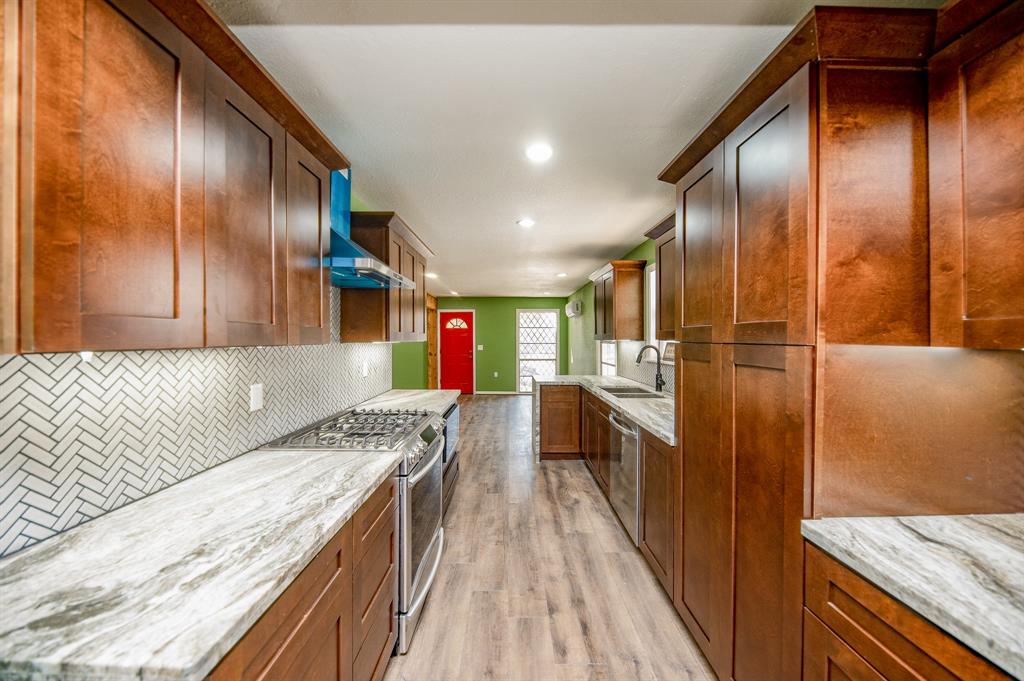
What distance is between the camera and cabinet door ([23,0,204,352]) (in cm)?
66

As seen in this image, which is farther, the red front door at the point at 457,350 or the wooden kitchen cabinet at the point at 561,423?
the red front door at the point at 457,350

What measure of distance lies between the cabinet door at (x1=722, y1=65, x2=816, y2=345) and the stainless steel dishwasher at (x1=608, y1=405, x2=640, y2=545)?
124cm

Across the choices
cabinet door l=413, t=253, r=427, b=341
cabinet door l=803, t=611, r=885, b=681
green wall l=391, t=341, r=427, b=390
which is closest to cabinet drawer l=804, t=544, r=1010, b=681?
cabinet door l=803, t=611, r=885, b=681

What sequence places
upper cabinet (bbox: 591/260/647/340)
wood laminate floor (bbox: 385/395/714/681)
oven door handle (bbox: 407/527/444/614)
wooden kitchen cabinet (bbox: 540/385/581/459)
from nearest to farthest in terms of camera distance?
wood laminate floor (bbox: 385/395/714/681) < oven door handle (bbox: 407/527/444/614) < upper cabinet (bbox: 591/260/647/340) < wooden kitchen cabinet (bbox: 540/385/581/459)

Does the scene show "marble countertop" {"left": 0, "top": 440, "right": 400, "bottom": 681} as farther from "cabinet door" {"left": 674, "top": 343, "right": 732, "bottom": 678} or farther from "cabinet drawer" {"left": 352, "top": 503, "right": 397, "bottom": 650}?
"cabinet door" {"left": 674, "top": 343, "right": 732, "bottom": 678}

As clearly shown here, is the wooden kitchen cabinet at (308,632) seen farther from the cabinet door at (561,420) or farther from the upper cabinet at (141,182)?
the cabinet door at (561,420)

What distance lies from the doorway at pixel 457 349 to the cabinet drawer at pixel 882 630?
8243 millimetres

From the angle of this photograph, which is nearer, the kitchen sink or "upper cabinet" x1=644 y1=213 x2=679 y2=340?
"upper cabinet" x1=644 y1=213 x2=679 y2=340

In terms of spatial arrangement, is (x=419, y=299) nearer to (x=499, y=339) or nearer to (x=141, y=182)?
(x=141, y=182)

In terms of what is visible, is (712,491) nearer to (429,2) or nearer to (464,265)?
(429,2)

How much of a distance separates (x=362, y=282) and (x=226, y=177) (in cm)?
127

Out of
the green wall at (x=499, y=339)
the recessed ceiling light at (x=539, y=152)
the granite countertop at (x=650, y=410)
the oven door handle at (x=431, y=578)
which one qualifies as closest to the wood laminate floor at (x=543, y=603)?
the oven door handle at (x=431, y=578)

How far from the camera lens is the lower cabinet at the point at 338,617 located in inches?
29.7

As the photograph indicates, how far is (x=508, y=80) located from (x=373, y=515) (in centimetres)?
179
